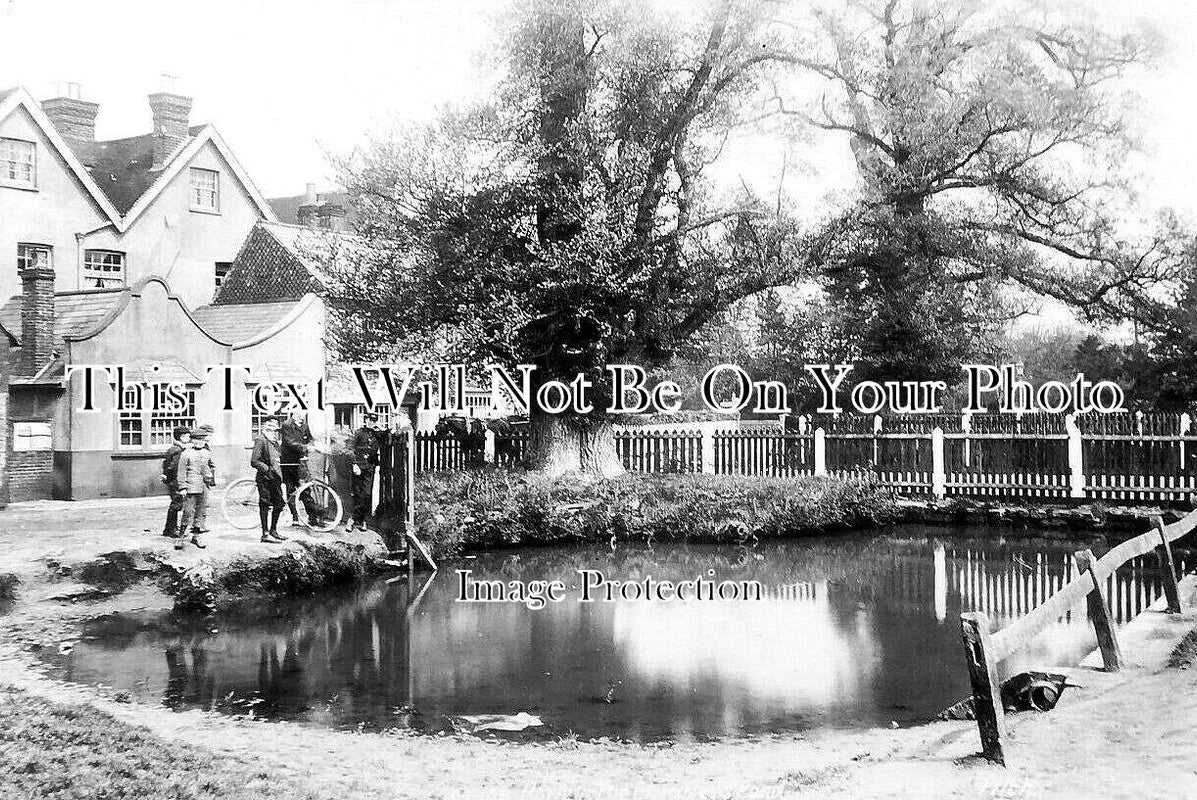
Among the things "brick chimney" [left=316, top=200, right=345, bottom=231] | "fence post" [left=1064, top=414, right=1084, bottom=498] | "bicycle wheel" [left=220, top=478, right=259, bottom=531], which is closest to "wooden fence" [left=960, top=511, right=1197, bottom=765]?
"bicycle wheel" [left=220, top=478, right=259, bottom=531]

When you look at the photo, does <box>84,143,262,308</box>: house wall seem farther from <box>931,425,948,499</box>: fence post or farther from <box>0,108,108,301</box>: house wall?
<box>931,425,948,499</box>: fence post

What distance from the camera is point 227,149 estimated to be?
239 inches

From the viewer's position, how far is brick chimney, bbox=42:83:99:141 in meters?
5.31

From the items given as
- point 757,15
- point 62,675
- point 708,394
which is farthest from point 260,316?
point 757,15

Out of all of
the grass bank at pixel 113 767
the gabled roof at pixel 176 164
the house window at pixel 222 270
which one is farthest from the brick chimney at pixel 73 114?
the grass bank at pixel 113 767

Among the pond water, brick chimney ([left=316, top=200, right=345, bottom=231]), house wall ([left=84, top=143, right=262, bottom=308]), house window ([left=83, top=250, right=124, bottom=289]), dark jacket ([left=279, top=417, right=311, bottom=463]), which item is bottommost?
the pond water

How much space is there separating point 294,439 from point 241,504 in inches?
23.2

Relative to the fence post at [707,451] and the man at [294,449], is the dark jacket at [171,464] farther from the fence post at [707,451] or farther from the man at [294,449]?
the fence post at [707,451]

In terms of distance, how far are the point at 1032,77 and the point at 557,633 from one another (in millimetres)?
6074

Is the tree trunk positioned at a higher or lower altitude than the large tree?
lower

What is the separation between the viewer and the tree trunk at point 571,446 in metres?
11.3

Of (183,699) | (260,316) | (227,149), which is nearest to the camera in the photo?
(183,699)

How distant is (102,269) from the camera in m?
5.80

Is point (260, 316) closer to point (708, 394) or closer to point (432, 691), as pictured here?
point (432, 691)
